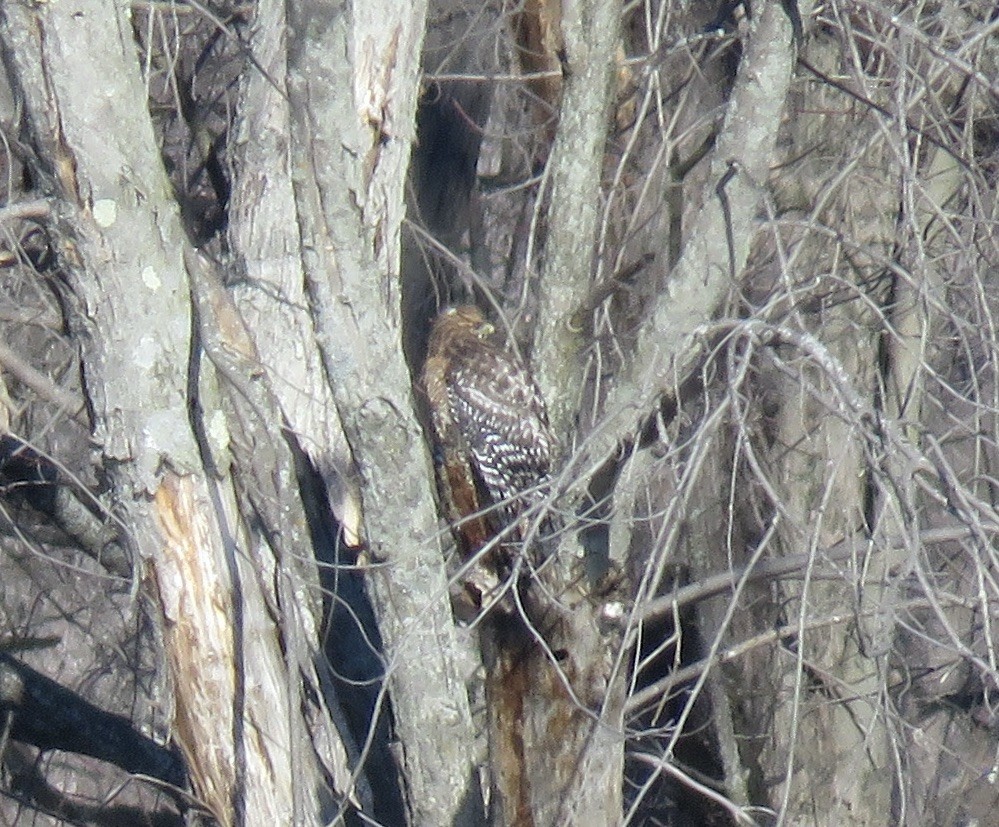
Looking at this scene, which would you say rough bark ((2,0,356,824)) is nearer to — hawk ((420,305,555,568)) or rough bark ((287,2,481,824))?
rough bark ((287,2,481,824))

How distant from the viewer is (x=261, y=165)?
4.16 m

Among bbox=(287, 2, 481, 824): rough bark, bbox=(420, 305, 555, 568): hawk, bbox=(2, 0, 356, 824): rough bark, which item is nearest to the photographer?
bbox=(287, 2, 481, 824): rough bark

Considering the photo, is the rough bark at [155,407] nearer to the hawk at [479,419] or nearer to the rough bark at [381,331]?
the rough bark at [381,331]

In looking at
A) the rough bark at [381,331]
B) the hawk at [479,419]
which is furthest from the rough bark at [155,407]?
the hawk at [479,419]

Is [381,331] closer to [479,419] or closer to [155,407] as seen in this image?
[155,407]

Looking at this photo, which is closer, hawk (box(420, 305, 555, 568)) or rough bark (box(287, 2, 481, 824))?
rough bark (box(287, 2, 481, 824))

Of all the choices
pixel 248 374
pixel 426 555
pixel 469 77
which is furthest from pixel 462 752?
pixel 469 77

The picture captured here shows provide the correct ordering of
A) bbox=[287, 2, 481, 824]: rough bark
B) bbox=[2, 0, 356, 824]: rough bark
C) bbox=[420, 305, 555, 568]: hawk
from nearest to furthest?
bbox=[287, 2, 481, 824]: rough bark < bbox=[2, 0, 356, 824]: rough bark < bbox=[420, 305, 555, 568]: hawk

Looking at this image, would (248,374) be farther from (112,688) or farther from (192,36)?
(112,688)

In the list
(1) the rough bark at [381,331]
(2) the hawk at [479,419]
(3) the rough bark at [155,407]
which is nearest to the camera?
(1) the rough bark at [381,331]

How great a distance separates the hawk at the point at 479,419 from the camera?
5254 mm

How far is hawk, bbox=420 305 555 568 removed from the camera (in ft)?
17.2

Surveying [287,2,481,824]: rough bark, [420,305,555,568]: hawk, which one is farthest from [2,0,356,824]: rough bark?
[420,305,555,568]: hawk

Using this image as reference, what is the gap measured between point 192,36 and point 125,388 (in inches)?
107
